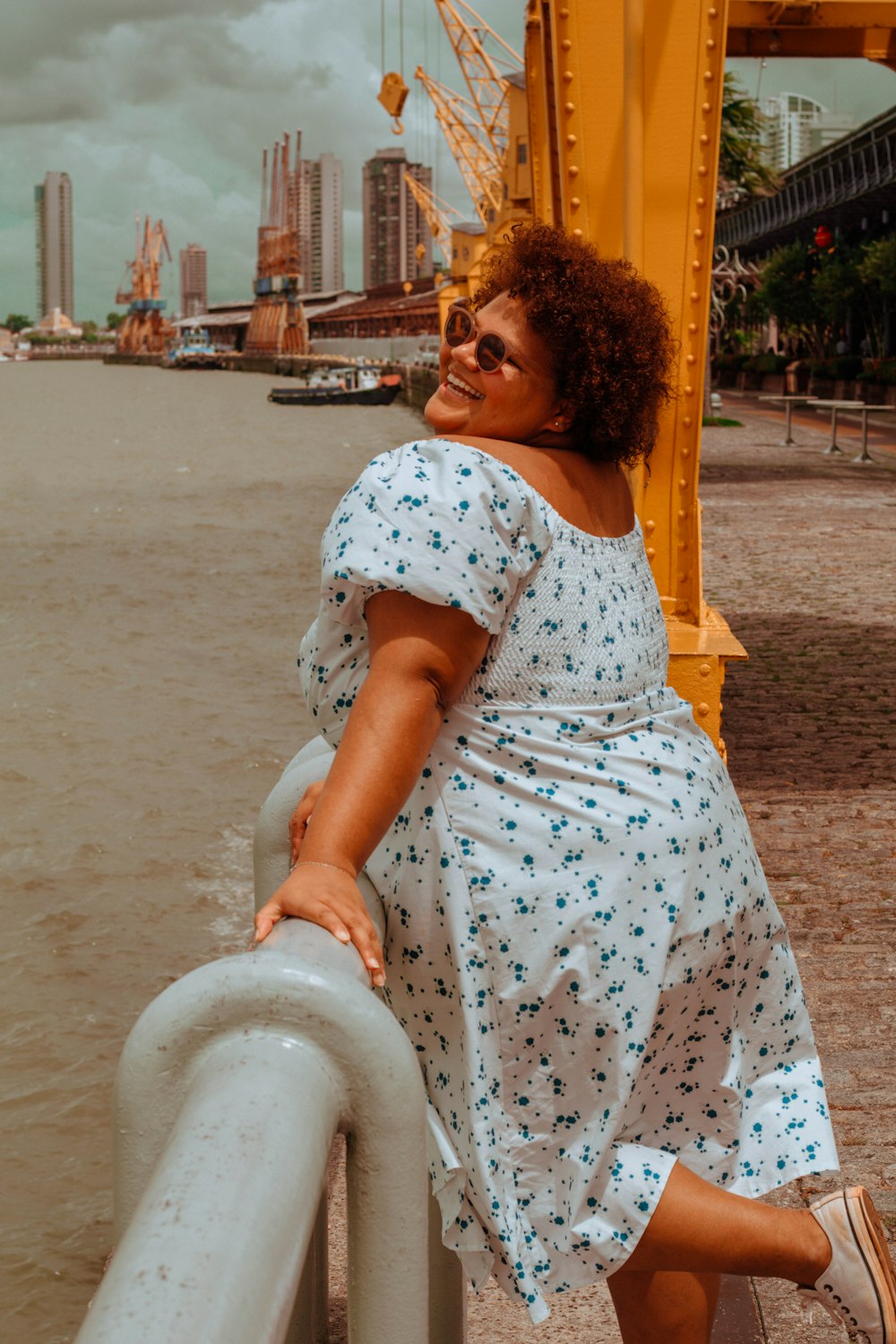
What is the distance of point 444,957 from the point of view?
6.28 ft

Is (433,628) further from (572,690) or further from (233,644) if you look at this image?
Answer: (233,644)

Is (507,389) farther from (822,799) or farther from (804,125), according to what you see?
(804,125)

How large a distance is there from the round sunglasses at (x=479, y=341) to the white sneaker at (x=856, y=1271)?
1214 millimetres

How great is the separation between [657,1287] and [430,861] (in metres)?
0.70

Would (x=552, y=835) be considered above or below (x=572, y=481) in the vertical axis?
below

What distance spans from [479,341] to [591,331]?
149mm

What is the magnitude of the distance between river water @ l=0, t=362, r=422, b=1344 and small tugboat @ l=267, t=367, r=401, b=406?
43130mm

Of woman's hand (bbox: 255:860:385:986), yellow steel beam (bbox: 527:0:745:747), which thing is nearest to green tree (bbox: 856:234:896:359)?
yellow steel beam (bbox: 527:0:745:747)

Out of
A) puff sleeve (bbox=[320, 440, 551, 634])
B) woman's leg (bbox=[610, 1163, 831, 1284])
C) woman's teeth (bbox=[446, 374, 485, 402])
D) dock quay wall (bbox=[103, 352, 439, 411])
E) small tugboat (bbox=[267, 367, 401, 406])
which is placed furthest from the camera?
small tugboat (bbox=[267, 367, 401, 406])

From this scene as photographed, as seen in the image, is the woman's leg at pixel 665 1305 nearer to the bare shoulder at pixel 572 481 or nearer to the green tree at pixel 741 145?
the bare shoulder at pixel 572 481

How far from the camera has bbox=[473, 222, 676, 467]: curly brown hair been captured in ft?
6.82

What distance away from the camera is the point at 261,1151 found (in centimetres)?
109

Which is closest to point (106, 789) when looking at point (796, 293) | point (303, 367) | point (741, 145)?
point (741, 145)

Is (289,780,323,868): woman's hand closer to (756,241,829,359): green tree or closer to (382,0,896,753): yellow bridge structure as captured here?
(382,0,896,753): yellow bridge structure
